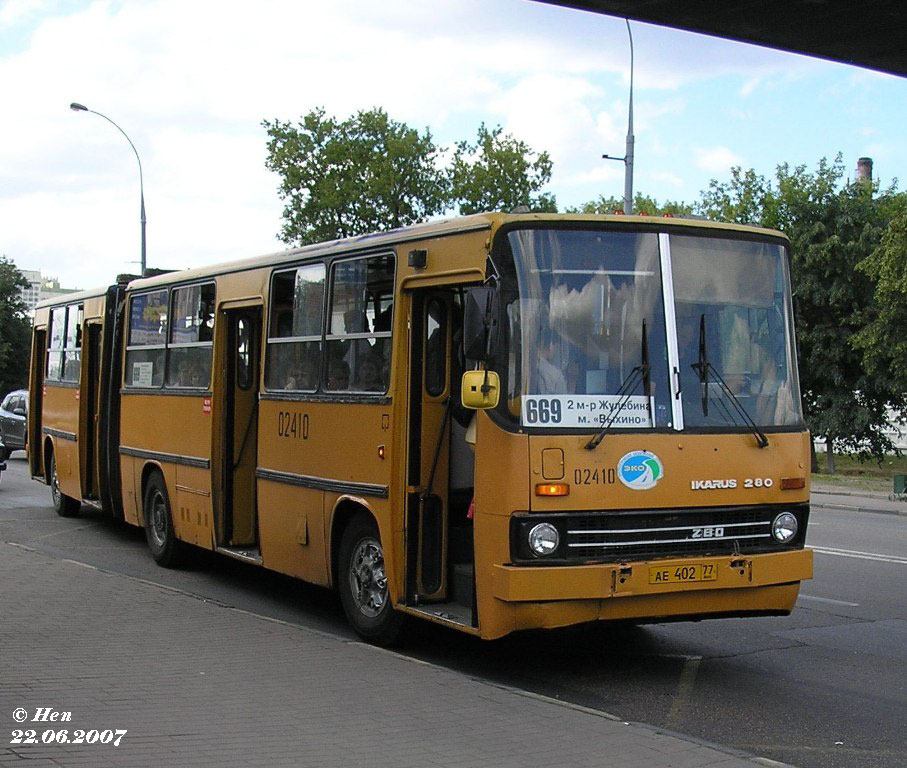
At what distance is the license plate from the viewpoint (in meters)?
7.93

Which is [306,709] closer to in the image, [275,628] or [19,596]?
[275,628]

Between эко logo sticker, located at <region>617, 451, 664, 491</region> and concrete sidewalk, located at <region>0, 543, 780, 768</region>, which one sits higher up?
эко logo sticker, located at <region>617, 451, 664, 491</region>

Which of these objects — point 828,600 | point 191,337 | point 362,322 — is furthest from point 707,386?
point 191,337

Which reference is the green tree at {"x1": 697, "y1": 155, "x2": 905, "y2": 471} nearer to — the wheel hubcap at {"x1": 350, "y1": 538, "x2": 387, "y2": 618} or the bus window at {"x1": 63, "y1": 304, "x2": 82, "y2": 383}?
the bus window at {"x1": 63, "y1": 304, "x2": 82, "y2": 383}

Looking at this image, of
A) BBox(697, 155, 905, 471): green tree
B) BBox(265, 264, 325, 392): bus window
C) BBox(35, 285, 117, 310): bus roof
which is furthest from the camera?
BBox(697, 155, 905, 471): green tree

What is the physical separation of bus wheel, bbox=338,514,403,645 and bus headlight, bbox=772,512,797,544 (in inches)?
102

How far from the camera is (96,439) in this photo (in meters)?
16.5

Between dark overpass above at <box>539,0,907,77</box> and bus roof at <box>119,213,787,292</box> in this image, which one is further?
dark overpass above at <box>539,0,907,77</box>

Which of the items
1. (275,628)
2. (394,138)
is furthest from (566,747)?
(394,138)

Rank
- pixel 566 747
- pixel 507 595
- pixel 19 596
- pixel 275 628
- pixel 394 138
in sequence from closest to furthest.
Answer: pixel 566 747, pixel 507 595, pixel 275 628, pixel 19 596, pixel 394 138

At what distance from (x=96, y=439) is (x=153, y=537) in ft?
9.08

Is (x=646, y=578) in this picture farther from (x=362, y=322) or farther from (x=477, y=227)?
(x=362, y=322)


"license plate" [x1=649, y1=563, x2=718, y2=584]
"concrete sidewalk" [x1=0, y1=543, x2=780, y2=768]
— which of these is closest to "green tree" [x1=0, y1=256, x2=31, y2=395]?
"concrete sidewalk" [x1=0, y1=543, x2=780, y2=768]

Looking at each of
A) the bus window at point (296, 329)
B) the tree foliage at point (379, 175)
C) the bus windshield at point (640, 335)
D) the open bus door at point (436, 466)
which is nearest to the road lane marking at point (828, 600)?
the bus windshield at point (640, 335)
